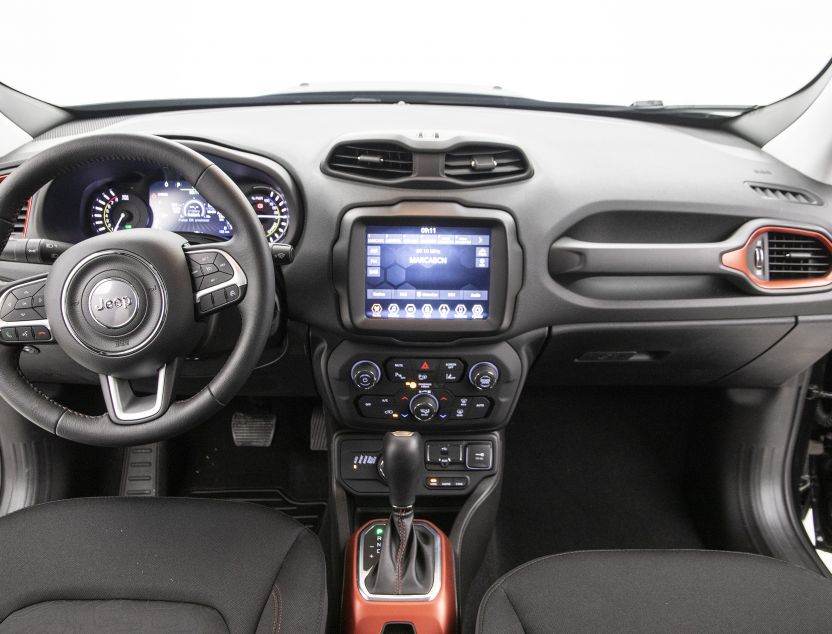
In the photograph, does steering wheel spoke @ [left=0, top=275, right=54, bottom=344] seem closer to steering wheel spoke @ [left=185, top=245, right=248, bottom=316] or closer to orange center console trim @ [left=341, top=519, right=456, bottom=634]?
steering wheel spoke @ [left=185, top=245, right=248, bottom=316]

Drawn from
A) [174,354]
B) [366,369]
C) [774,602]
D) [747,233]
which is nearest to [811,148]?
[747,233]

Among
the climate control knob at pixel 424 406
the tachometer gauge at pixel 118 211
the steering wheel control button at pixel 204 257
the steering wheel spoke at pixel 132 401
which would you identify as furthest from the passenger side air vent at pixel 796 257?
the tachometer gauge at pixel 118 211

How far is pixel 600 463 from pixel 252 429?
3.71 feet

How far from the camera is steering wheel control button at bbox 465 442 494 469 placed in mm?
1448

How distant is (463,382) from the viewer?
136 centimetres

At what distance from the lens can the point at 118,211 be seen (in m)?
1.34

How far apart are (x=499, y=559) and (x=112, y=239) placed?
1.35 meters

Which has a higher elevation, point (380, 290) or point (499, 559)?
point (380, 290)

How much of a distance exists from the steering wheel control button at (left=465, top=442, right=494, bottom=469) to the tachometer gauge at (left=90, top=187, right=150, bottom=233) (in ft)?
2.96

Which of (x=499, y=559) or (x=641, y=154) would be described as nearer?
(x=641, y=154)

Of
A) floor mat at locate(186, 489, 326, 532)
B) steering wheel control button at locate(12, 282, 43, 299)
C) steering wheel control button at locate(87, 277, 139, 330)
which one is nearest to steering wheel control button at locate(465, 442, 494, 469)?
floor mat at locate(186, 489, 326, 532)

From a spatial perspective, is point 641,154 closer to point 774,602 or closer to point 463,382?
point 463,382

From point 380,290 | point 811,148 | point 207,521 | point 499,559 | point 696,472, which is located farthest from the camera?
point 696,472

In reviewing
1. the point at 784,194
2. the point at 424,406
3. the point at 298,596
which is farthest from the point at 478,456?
the point at 784,194
